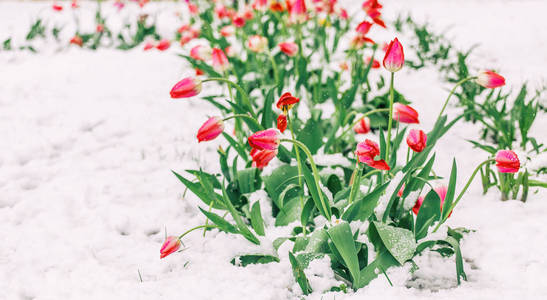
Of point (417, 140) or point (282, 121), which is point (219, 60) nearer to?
point (282, 121)

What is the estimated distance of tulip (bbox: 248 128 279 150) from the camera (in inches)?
36.5

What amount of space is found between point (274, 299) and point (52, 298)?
0.55 m

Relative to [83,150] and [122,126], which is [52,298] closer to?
[83,150]

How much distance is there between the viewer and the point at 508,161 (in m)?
1.01

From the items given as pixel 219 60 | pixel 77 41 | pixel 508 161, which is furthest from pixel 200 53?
pixel 77 41

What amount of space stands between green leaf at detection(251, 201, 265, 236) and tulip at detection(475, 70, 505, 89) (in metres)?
0.68

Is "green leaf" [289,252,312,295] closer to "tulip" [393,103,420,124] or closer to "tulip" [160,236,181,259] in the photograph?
"tulip" [160,236,181,259]

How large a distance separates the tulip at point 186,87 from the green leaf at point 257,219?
1.14ft

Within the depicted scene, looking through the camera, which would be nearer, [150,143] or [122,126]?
[150,143]

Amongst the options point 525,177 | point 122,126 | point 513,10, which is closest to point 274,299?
point 525,177

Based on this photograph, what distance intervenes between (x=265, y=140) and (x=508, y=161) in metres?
0.56

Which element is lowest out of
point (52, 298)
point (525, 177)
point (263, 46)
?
point (52, 298)

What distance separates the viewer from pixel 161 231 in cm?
139

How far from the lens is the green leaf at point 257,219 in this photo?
4.00 feet
